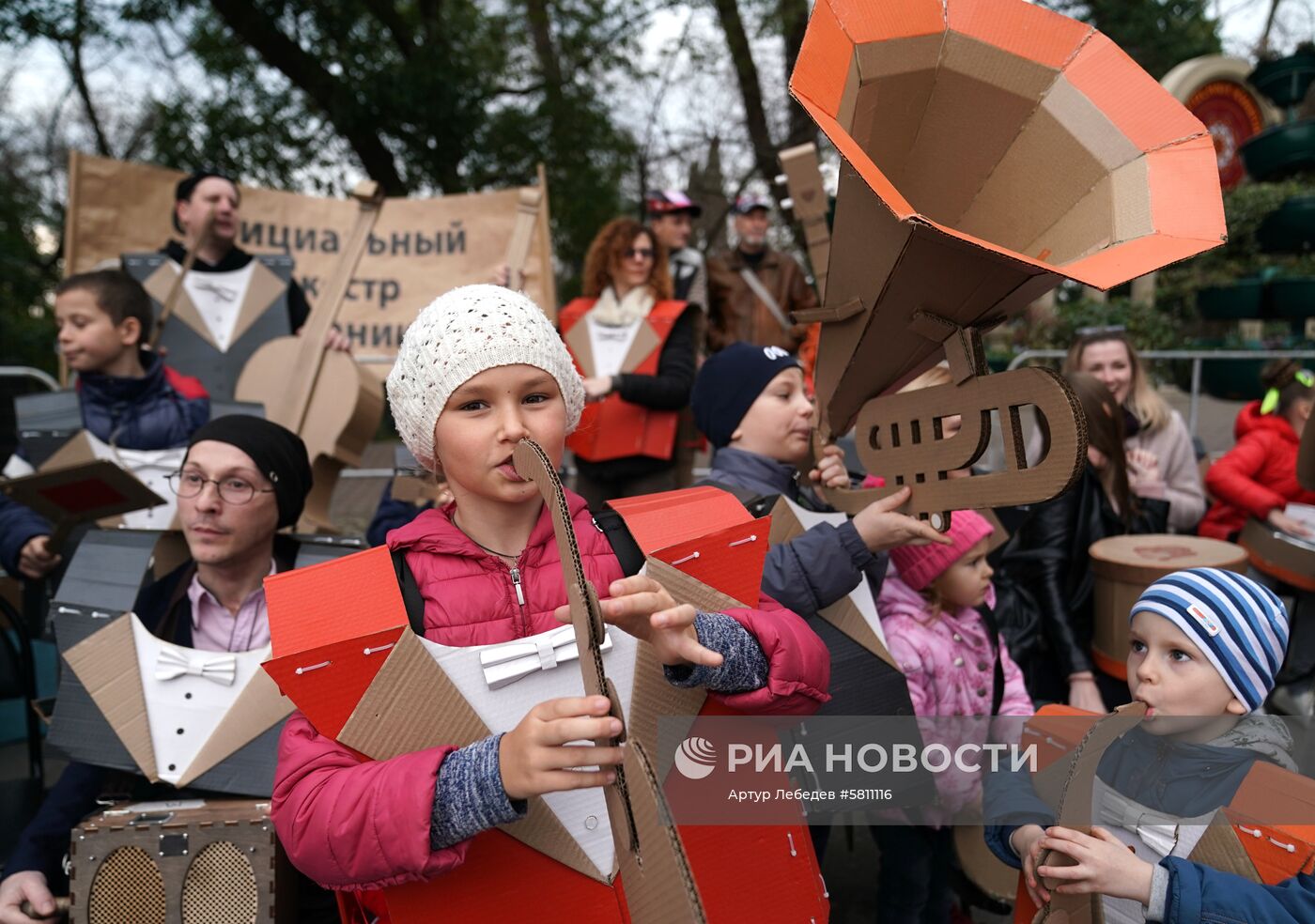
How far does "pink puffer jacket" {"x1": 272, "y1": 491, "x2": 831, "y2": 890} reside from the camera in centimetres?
130

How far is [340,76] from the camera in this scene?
31.9 ft

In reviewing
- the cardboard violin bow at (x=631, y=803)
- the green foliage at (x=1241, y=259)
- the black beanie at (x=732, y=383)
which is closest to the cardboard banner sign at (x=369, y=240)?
the black beanie at (x=732, y=383)

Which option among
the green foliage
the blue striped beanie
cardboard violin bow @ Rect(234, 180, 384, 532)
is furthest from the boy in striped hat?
the green foliage

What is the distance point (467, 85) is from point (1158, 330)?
8898 mm

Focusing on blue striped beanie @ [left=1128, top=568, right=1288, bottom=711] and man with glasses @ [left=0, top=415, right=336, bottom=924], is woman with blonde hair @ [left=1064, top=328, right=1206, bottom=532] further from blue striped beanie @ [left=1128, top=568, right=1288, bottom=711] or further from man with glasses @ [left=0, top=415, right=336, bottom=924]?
man with glasses @ [left=0, top=415, right=336, bottom=924]

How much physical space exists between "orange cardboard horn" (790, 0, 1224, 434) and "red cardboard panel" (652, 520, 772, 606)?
1.68ft

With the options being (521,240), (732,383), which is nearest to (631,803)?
(732,383)

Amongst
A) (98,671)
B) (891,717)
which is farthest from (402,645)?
(891,717)

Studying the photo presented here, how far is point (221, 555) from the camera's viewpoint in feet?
6.95

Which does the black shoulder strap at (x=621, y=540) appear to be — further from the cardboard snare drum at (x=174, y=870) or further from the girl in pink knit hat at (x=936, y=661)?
the girl in pink knit hat at (x=936, y=661)

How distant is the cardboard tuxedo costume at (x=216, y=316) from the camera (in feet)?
13.9

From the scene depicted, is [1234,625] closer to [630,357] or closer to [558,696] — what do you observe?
[558,696]

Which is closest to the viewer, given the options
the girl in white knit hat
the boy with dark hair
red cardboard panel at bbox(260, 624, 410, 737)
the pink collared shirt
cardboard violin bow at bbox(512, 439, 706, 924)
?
cardboard violin bow at bbox(512, 439, 706, 924)

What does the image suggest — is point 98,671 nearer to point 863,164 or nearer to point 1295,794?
point 863,164
